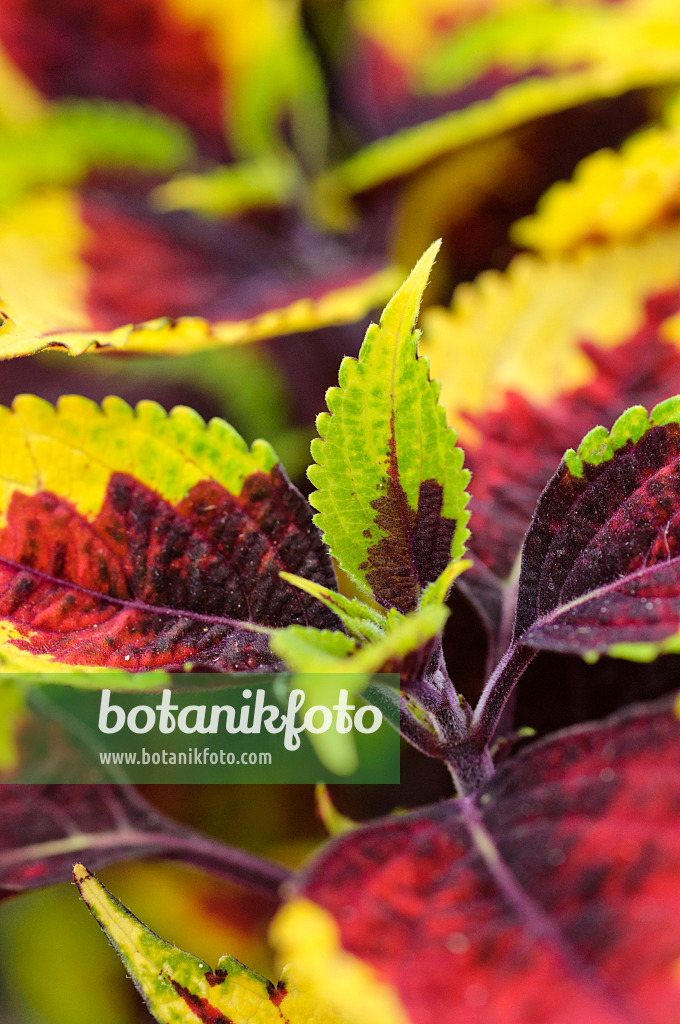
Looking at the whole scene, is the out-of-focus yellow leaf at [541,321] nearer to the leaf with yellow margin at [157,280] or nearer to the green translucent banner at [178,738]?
the leaf with yellow margin at [157,280]

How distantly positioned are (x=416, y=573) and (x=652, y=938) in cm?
21

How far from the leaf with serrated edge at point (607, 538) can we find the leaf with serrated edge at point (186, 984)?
0.24 meters

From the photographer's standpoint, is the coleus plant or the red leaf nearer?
the coleus plant

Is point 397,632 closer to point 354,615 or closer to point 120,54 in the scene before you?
point 354,615

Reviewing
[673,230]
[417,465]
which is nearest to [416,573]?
[417,465]

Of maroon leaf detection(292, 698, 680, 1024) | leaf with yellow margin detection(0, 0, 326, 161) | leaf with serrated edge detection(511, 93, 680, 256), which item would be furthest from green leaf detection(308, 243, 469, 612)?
leaf with yellow margin detection(0, 0, 326, 161)

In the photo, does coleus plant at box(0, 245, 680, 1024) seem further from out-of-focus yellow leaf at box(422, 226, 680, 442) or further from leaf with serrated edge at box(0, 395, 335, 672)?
out-of-focus yellow leaf at box(422, 226, 680, 442)

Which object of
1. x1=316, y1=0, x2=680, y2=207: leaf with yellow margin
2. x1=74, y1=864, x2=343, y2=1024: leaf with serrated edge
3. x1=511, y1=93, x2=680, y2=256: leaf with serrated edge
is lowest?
x1=74, y1=864, x2=343, y2=1024: leaf with serrated edge

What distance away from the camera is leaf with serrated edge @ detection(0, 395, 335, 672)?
0.48 m

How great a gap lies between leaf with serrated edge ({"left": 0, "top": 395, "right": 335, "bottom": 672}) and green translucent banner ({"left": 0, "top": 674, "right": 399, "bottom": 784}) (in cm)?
9

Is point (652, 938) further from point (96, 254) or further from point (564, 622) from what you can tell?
point (96, 254)

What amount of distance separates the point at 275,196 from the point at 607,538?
0.54 metres

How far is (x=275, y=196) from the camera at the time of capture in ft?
2.76

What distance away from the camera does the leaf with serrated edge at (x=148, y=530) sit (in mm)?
479
